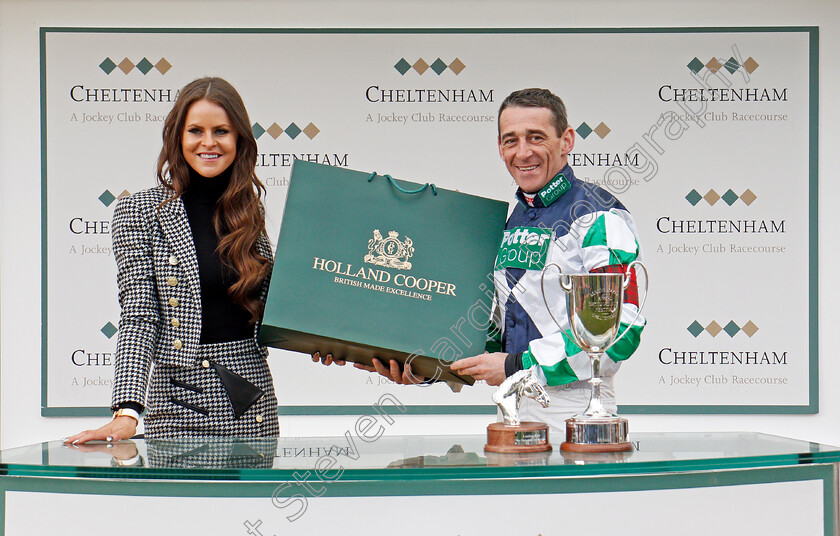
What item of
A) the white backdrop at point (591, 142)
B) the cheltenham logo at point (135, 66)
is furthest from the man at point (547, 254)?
the cheltenham logo at point (135, 66)

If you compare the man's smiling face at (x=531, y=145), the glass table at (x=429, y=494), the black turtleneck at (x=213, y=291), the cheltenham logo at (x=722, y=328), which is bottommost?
the glass table at (x=429, y=494)

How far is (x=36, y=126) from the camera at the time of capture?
12.7ft

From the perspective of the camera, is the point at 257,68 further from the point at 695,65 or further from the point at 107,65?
the point at 695,65

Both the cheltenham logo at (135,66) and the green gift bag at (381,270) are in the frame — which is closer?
the green gift bag at (381,270)

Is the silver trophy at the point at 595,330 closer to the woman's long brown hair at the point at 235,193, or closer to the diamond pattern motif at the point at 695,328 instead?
the woman's long brown hair at the point at 235,193

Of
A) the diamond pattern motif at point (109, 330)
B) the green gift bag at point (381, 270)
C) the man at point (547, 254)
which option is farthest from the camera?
the diamond pattern motif at point (109, 330)

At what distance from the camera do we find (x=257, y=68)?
390 centimetres

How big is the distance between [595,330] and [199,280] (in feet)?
3.25

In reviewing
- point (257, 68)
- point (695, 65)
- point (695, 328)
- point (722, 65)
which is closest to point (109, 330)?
point (257, 68)

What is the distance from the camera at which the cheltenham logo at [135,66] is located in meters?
3.87

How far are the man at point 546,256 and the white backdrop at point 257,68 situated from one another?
6.07ft

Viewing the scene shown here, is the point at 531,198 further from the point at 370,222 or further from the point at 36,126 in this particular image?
the point at 36,126

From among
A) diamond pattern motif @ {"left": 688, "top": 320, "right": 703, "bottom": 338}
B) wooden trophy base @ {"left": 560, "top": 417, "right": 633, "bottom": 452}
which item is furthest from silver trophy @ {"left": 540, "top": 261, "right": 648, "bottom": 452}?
diamond pattern motif @ {"left": 688, "top": 320, "right": 703, "bottom": 338}

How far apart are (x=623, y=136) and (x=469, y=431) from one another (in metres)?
1.52
